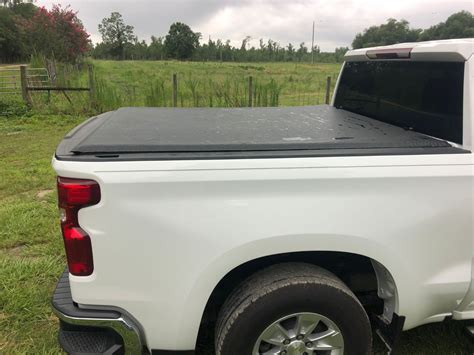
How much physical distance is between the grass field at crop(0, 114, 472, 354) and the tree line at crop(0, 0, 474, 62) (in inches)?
148

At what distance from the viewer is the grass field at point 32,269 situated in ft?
8.82

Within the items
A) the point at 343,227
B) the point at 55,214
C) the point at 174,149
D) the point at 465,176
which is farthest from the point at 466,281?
the point at 55,214

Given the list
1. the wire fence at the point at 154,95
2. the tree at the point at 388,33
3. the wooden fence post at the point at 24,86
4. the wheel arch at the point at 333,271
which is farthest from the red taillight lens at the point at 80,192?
the wooden fence post at the point at 24,86

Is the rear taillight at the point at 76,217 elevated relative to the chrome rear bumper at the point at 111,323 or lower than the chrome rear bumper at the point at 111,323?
elevated

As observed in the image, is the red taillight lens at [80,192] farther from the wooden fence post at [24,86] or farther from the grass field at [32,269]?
the wooden fence post at [24,86]

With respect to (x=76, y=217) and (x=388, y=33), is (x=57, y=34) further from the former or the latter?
(x=76, y=217)

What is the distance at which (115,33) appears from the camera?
8425cm

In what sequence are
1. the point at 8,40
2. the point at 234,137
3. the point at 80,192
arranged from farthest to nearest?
the point at 8,40, the point at 234,137, the point at 80,192

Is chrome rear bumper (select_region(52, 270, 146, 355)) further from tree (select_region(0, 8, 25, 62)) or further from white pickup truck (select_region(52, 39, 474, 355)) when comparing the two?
tree (select_region(0, 8, 25, 62))

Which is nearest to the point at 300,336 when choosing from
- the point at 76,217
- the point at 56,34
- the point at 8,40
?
the point at 76,217

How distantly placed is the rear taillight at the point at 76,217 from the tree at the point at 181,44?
85.9 meters

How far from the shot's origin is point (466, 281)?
6.98ft

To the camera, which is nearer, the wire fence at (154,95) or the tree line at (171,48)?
the wire fence at (154,95)

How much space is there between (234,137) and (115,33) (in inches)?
3575
